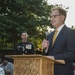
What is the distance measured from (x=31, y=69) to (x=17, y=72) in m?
0.18

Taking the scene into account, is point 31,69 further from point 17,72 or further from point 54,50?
point 54,50

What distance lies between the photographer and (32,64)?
371cm

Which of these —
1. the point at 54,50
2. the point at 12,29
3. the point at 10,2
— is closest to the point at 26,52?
the point at 54,50

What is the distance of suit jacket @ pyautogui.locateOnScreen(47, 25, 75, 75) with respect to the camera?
13.4ft

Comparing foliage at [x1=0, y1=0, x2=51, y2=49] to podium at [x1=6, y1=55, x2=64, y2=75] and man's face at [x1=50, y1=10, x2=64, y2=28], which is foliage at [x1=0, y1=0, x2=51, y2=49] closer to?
man's face at [x1=50, y1=10, x2=64, y2=28]

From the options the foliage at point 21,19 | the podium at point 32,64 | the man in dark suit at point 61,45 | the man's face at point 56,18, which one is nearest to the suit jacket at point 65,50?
the man in dark suit at point 61,45

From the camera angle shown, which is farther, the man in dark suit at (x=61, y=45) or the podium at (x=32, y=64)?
the man in dark suit at (x=61, y=45)

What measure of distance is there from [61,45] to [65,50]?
0.25 ft

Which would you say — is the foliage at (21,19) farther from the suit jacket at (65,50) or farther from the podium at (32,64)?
the podium at (32,64)

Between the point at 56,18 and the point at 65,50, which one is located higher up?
the point at 56,18

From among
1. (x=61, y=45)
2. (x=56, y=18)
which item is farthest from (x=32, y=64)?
(x=56, y=18)

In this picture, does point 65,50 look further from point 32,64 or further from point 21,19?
point 21,19

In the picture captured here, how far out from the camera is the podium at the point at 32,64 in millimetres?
3668

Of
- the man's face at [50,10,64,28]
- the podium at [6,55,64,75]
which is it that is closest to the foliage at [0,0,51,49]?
the man's face at [50,10,64,28]
